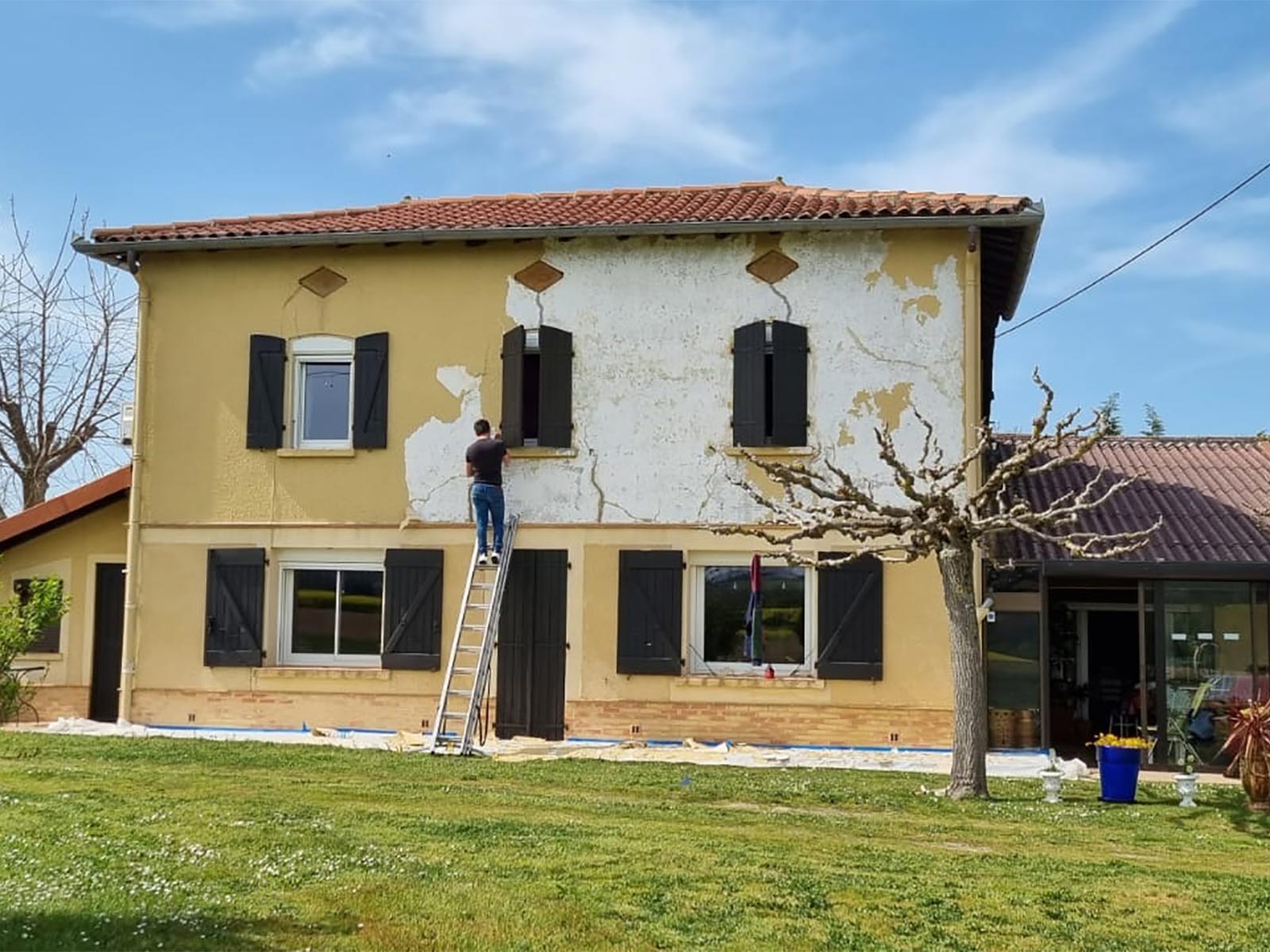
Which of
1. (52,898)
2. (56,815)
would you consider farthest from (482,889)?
(56,815)

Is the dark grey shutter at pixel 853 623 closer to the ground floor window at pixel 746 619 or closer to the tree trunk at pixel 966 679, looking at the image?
the ground floor window at pixel 746 619

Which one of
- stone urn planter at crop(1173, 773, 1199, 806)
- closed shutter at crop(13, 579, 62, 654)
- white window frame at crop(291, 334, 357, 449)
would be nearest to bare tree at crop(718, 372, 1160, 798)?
stone urn planter at crop(1173, 773, 1199, 806)

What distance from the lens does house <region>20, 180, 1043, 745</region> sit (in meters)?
15.2

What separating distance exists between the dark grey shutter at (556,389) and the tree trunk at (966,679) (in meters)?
5.55

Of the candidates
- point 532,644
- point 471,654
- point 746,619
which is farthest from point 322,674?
point 746,619

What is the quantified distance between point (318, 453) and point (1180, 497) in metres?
10.3

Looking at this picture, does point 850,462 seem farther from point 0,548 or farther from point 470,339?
point 0,548

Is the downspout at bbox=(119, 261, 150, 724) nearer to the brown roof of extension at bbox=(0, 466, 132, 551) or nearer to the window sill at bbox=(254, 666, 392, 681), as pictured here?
the brown roof of extension at bbox=(0, 466, 132, 551)

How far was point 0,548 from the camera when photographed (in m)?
17.8

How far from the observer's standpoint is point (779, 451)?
15391 millimetres

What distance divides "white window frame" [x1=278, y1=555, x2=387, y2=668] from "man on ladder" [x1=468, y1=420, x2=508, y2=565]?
177 centimetres

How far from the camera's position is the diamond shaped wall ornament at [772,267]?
15.6m

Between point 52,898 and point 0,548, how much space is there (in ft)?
39.9

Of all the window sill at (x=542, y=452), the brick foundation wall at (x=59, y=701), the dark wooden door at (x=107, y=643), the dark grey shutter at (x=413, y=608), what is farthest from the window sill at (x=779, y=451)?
the brick foundation wall at (x=59, y=701)
